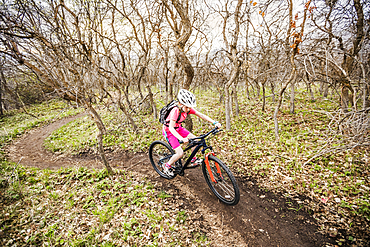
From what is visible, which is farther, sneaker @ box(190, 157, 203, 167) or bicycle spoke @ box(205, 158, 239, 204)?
sneaker @ box(190, 157, 203, 167)

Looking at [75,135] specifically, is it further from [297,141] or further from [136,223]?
[297,141]

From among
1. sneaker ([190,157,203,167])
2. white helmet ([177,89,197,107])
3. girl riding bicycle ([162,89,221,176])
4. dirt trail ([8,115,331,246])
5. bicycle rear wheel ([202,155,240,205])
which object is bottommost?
dirt trail ([8,115,331,246])

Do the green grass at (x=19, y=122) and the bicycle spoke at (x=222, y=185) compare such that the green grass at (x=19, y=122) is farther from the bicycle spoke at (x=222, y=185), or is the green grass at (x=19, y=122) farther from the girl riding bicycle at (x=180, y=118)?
the bicycle spoke at (x=222, y=185)

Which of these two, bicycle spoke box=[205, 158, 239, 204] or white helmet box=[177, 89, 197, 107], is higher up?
white helmet box=[177, 89, 197, 107]

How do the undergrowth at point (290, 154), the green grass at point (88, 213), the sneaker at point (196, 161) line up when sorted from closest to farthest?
the green grass at point (88, 213) < the undergrowth at point (290, 154) < the sneaker at point (196, 161)

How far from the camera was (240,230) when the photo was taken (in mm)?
3379

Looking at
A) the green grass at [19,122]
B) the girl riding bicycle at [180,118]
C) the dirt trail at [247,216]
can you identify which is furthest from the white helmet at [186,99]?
the green grass at [19,122]

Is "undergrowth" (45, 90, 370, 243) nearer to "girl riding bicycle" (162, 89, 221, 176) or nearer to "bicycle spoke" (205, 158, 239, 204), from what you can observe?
"bicycle spoke" (205, 158, 239, 204)

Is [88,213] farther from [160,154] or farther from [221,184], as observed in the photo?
[221,184]

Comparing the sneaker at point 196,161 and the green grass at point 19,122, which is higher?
the green grass at point 19,122

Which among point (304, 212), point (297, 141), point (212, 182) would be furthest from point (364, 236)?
point (297, 141)

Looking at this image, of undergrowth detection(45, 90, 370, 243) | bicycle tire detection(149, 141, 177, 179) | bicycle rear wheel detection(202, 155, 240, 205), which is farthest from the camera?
bicycle tire detection(149, 141, 177, 179)

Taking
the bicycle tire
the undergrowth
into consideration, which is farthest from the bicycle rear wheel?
the undergrowth

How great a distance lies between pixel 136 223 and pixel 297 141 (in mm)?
6379
